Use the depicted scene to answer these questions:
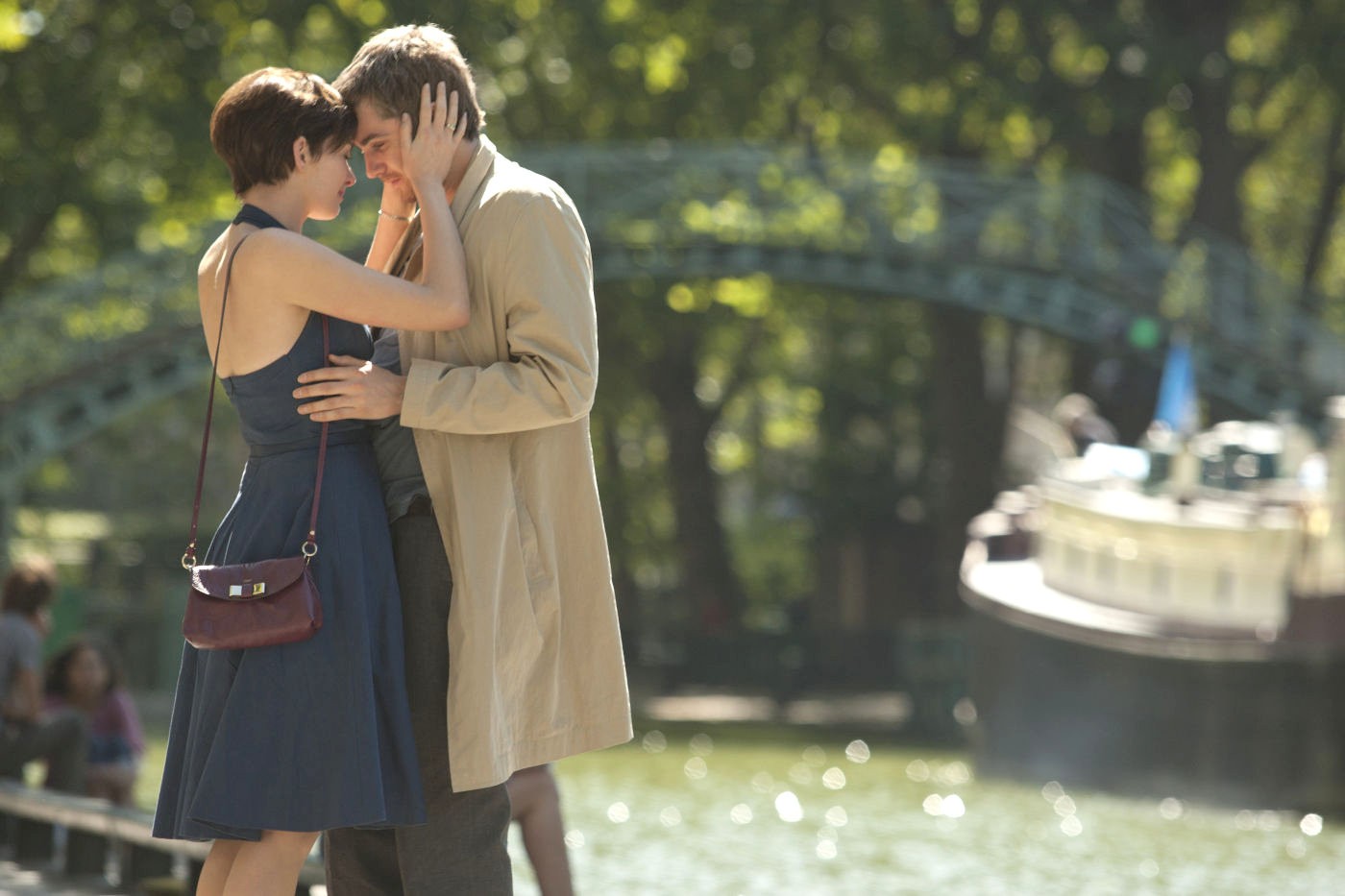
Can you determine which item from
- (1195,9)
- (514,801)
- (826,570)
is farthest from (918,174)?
(514,801)

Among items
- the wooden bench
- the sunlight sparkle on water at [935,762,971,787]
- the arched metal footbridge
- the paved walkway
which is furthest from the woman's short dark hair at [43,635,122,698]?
the arched metal footbridge

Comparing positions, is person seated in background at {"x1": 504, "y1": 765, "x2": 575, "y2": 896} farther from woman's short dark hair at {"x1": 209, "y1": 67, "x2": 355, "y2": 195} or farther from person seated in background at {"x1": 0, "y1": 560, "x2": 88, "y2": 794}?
person seated in background at {"x1": 0, "y1": 560, "x2": 88, "y2": 794}

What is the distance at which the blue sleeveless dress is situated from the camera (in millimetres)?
3967

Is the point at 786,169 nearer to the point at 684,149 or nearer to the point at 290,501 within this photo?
the point at 684,149

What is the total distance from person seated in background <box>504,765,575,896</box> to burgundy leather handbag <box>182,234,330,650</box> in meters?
1.74

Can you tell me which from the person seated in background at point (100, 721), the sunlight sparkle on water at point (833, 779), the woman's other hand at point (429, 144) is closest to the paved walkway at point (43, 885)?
the person seated in background at point (100, 721)

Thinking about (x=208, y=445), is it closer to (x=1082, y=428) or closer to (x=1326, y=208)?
(x=1082, y=428)

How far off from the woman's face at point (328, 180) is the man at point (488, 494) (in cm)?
5

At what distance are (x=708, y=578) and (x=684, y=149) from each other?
7580 mm

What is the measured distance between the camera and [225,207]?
85.8 feet

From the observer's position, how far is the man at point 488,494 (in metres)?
4.00

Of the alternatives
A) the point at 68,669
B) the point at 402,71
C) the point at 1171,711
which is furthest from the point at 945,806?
the point at 402,71

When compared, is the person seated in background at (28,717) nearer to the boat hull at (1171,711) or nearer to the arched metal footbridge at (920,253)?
the boat hull at (1171,711)

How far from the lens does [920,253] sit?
94.0ft
